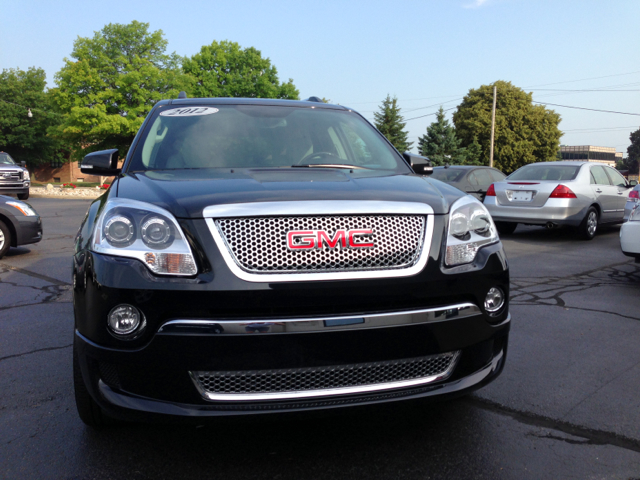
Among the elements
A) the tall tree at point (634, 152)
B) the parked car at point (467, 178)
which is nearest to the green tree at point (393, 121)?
the parked car at point (467, 178)

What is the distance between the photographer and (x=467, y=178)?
12.0 meters

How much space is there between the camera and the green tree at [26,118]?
60219mm

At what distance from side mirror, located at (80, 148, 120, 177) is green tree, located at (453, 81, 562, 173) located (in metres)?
55.5

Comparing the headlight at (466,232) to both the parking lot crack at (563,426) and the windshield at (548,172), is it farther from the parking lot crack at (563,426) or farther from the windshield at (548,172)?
the windshield at (548,172)

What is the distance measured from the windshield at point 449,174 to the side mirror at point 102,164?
29.7 ft

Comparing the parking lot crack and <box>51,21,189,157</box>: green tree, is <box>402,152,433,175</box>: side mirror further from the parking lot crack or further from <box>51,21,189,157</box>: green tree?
<box>51,21,189,157</box>: green tree

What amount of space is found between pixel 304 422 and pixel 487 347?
979 mm

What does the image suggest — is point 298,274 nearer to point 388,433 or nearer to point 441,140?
point 388,433

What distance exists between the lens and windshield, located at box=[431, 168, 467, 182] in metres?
12.0

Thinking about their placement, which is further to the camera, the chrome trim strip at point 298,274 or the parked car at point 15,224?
the parked car at point 15,224

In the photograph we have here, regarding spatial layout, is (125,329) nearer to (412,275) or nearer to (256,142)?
Result: (412,275)

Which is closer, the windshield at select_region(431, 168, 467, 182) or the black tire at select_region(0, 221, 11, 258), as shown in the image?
the black tire at select_region(0, 221, 11, 258)

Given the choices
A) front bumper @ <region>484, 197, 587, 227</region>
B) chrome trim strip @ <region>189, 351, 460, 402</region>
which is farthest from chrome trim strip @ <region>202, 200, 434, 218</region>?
front bumper @ <region>484, 197, 587, 227</region>

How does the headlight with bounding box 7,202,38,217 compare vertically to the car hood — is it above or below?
below
